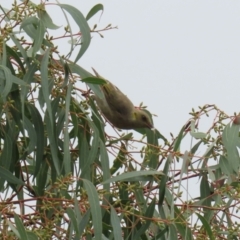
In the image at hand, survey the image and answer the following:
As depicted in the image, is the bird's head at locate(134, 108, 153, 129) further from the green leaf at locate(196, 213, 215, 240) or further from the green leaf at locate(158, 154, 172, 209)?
the green leaf at locate(196, 213, 215, 240)

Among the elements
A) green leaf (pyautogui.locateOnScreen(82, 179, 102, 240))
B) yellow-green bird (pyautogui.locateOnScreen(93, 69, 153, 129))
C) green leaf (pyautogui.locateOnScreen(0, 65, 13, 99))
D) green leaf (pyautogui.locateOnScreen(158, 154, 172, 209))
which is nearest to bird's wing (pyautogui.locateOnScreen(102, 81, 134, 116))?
yellow-green bird (pyautogui.locateOnScreen(93, 69, 153, 129))

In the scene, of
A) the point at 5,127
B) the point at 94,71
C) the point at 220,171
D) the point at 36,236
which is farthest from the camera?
the point at 94,71

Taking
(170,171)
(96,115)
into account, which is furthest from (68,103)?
(170,171)

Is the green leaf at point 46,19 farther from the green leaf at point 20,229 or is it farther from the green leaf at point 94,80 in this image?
the green leaf at point 20,229

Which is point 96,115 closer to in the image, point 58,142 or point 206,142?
point 58,142

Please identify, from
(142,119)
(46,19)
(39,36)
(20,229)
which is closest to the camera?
(20,229)

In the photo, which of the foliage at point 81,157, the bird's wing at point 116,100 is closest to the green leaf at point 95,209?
the foliage at point 81,157

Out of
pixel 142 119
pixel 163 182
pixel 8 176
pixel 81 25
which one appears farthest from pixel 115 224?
pixel 142 119

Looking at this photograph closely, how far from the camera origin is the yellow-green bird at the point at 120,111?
3898 millimetres

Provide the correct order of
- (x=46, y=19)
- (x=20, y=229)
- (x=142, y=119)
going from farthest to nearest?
(x=142, y=119) → (x=46, y=19) → (x=20, y=229)

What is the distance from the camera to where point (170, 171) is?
10.5 ft

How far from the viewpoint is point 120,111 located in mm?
3955

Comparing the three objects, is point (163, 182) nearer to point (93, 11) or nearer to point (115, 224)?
point (115, 224)

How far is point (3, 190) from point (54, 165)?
220mm
